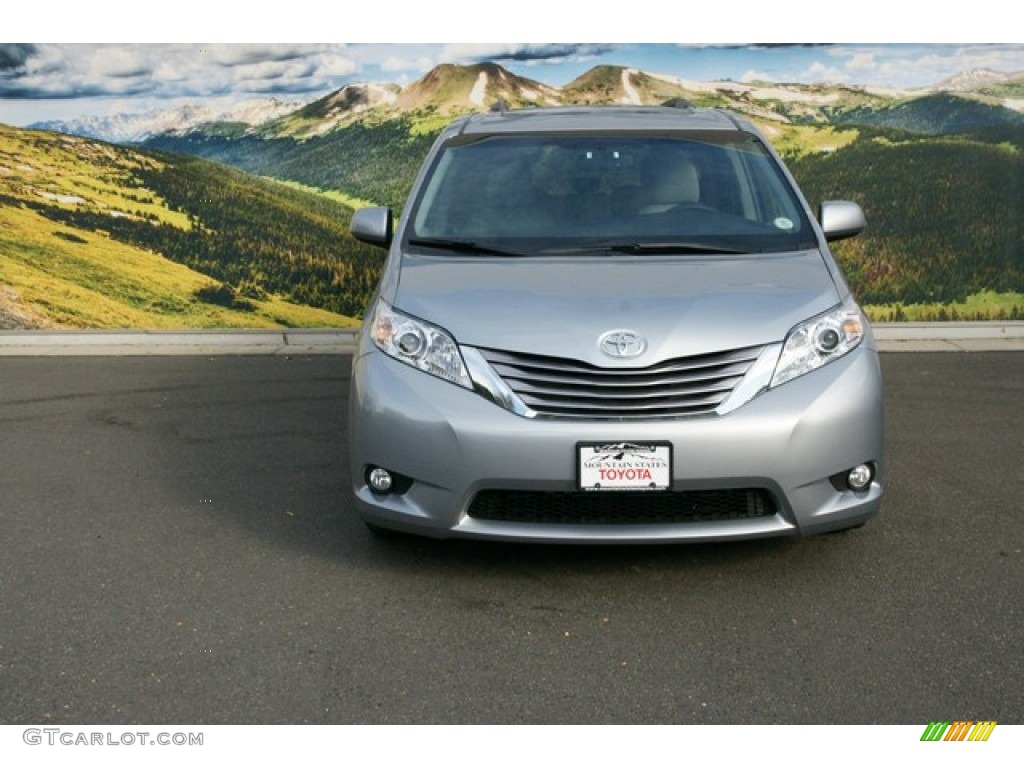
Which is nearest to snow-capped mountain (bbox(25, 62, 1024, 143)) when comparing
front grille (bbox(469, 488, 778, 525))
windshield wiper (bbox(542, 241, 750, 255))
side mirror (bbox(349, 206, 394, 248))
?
side mirror (bbox(349, 206, 394, 248))

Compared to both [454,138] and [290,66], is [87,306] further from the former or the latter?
[454,138]

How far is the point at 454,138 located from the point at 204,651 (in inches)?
112

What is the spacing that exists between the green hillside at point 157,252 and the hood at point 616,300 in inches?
243

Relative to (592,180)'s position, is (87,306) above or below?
below

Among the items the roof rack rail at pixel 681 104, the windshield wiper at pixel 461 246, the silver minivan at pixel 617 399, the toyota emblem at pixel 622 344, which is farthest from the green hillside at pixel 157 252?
the toyota emblem at pixel 622 344

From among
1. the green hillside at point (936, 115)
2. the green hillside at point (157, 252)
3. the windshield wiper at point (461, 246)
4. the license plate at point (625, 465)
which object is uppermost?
the windshield wiper at point (461, 246)

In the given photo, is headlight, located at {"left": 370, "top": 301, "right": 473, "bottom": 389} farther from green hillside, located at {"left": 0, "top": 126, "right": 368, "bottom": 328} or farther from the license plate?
green hillside, located at {"left": 0, "top": 126, "right": 368, "bottom": 328}

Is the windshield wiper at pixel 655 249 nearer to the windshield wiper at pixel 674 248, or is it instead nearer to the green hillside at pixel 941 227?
the windshield wiper at pixel 674 248

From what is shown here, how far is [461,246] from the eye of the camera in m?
5.47

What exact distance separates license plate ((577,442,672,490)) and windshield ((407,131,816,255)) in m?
1.12

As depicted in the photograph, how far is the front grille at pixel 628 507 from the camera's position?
4668mm

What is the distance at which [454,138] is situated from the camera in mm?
6227

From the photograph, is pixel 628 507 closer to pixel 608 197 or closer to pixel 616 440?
pixel 616 440

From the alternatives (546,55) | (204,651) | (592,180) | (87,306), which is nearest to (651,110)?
(592,180)
